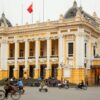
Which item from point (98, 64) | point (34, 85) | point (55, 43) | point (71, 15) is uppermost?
point (71, 15)

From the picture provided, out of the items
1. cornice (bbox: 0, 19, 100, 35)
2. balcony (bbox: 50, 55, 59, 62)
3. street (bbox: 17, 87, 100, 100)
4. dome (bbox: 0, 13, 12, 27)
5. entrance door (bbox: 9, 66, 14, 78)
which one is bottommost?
street (bbox: 17, 87, 100, 100)

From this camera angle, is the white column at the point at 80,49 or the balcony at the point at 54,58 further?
the balcony at the point at 54,58

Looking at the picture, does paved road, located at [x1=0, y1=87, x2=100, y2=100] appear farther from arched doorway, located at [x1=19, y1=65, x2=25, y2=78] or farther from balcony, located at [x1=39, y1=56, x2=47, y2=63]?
arched doorway, located at [x1=19, y1=65, x2=25, y2=78]

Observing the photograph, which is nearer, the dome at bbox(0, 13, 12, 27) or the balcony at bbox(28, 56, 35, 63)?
the balcony at bbox(28, 56, 35, 63)

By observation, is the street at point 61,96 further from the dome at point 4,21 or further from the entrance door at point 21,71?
the dome at point 4,21

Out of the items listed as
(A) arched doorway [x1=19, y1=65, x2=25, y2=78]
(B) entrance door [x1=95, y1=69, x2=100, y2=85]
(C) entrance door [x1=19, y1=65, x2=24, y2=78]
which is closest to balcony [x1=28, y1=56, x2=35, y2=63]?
(A) arched doorway [x1=19, y1=65, x2=25, y2=78]

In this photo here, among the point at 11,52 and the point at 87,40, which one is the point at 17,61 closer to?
the point at 11,52

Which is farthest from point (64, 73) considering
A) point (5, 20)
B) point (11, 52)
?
point (5, 20)

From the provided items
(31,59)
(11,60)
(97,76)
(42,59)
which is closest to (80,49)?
(97,76)

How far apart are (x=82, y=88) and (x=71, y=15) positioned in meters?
18.4

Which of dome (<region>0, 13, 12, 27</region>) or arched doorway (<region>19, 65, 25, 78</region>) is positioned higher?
dome (<region>0, 13, 12, 27</region>)

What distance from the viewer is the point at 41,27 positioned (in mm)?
59219

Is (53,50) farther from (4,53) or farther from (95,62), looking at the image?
(4,53)

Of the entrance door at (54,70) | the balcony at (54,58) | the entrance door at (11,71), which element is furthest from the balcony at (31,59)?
the entrance door at (11,71)
